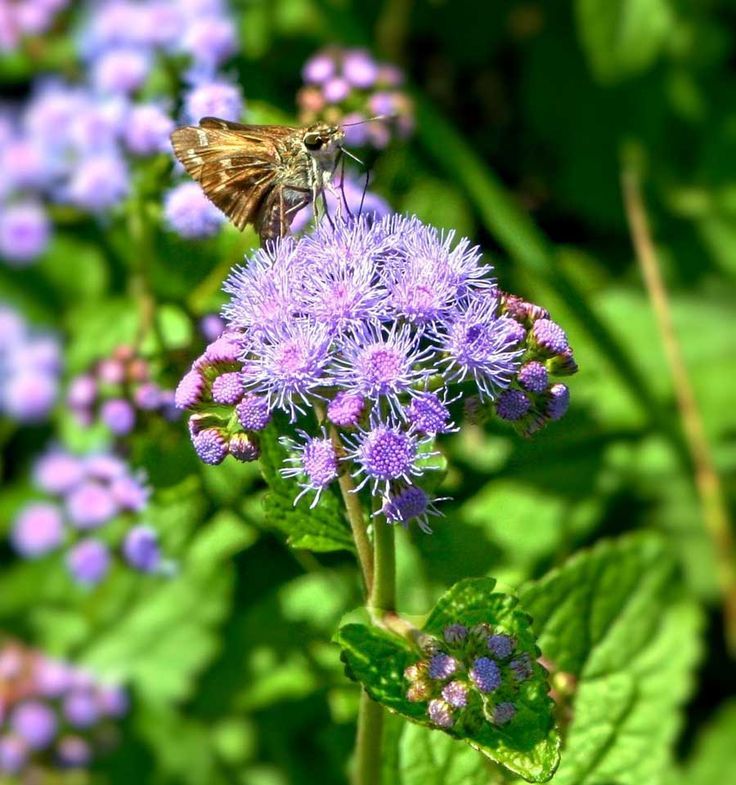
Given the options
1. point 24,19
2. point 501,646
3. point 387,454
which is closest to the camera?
point 387,454

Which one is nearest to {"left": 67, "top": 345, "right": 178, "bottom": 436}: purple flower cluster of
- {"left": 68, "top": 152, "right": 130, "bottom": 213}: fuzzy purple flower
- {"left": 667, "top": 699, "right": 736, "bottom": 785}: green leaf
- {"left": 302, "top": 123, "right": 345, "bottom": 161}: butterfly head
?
{"left": 68, "top": 152, "right": 130, "bottom": 213}: fuzzy purple flower

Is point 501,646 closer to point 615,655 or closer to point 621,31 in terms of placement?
point 615,655

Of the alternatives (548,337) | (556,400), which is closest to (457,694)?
(556,400)

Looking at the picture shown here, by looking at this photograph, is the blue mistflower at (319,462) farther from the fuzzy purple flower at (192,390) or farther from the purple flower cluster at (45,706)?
the purple flower cluster at (45,706)

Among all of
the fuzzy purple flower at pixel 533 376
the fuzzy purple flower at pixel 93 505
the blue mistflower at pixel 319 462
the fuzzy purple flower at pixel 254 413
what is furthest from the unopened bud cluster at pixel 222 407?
the fuzzy purple flower at pixel 93 505

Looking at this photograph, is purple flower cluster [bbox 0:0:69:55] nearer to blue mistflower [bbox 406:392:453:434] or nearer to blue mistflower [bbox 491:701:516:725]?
blue mistflower [bbox 406:392:453:434]

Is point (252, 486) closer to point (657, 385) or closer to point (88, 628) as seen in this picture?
point (88, 628)
